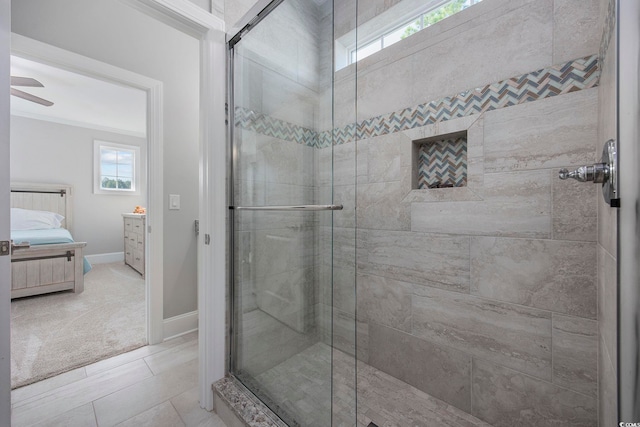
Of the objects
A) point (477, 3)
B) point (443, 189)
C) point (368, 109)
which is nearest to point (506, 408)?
point (443, 189)

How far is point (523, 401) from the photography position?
113 centimetres

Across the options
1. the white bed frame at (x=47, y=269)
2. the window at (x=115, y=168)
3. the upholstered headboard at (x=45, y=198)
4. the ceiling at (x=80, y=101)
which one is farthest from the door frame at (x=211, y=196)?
the window at (x=115, y=168)

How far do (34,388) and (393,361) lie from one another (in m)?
2.14

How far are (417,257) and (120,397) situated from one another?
1876 millimetres

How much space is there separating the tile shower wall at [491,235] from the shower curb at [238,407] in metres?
0.49

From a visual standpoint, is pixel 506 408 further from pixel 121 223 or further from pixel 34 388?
pixel 121 223

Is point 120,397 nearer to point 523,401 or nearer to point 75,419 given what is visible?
point 75,419

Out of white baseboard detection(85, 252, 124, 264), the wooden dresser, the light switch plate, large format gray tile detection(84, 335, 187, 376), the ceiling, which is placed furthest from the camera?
white baseboard detection(85, 252, 124, 264)

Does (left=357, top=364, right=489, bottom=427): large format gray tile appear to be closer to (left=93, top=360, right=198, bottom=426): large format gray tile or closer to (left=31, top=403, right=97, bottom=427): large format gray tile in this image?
(left=93, top=360, right=198, bottom=426): large format gray tile

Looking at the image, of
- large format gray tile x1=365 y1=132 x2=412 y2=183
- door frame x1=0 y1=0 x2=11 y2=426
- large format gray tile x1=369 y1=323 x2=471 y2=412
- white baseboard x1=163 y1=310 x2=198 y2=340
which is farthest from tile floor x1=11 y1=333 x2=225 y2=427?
large format gray tile x1=365 y1=132 x2=412 y2=183

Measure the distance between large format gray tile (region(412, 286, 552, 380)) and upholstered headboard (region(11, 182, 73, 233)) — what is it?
19.2 ft

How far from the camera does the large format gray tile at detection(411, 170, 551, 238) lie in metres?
1.09

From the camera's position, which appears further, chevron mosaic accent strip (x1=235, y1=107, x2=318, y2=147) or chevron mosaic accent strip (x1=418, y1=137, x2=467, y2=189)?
chevron mosaic accent strip (x1=418, y1=137, x2=467, y2=189)

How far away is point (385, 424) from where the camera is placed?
1.23 meters
